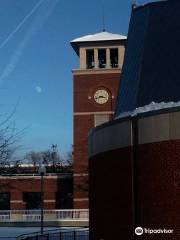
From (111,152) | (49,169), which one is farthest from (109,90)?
(111,152)

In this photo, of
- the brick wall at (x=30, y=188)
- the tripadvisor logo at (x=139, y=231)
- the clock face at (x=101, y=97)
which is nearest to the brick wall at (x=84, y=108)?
the clock face at (x=101, y=97)

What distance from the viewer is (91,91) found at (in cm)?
7050

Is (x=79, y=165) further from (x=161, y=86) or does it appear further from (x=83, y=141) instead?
(x=161, y=86)

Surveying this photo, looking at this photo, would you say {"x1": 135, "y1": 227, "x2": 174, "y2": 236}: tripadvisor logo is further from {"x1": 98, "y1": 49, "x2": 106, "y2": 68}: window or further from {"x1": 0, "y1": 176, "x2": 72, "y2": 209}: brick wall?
{"x1": 98, "y1": 49, "x2": 106, "y2": 68}: window

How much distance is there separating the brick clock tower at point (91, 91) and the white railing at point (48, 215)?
8.23ft

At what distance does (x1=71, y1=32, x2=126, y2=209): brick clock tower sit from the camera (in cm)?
6925

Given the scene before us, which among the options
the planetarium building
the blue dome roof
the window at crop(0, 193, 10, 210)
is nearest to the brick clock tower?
the window at crop(0, 193, 10, 210)

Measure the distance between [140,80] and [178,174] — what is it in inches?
199

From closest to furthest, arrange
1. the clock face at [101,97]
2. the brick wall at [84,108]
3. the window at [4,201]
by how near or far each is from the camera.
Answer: the brick wall at [84,108]
the clock face at [101,97]
the window at [4,201]

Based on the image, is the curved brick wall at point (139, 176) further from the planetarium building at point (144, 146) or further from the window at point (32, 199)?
the window at point (32, 199)

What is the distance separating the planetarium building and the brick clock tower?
165ft

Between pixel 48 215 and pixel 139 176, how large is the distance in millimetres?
53666

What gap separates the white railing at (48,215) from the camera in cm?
6303

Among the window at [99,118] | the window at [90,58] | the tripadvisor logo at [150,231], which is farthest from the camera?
the window at [90,58]
